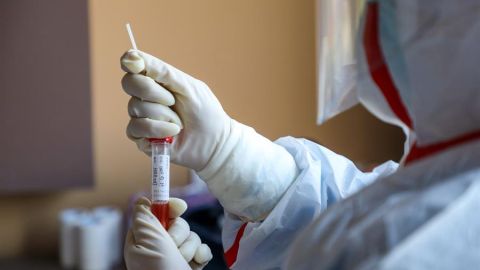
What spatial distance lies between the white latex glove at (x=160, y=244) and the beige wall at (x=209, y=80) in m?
1.05

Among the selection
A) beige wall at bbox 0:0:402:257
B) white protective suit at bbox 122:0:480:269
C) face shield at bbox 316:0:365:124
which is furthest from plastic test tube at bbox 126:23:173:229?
beige wall at bbox 0:0:402:257

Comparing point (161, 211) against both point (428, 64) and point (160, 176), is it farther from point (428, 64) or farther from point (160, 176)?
point (428, 64)

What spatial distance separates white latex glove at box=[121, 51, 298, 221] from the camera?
28.9 inches

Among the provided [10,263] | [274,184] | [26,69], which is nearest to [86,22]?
[26,69]

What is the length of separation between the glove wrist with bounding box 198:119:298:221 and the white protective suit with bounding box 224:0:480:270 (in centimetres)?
27

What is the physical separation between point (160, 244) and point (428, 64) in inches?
15.5

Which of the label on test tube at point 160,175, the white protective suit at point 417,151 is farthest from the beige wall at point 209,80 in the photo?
the white protective suit at point 417,151

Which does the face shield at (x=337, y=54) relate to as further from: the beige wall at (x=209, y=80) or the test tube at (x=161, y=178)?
the beige wall at (x=209, y=80)

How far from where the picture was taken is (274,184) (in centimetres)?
81

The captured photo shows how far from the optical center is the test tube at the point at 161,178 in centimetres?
71

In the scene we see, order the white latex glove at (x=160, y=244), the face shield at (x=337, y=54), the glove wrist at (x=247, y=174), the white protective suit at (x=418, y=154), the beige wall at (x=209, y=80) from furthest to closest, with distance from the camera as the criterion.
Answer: the beige wall at (x=209, y=80), the glove wrist at (x=247, y=174), the white latex glove at (x=160, y=244), the face shield at (x=337, y=54), the white protective suit at (x=418, y=154)

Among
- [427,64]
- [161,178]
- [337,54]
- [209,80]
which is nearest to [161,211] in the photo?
[161,178]

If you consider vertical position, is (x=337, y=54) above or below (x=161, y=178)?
above

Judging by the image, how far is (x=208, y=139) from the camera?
792 mm
